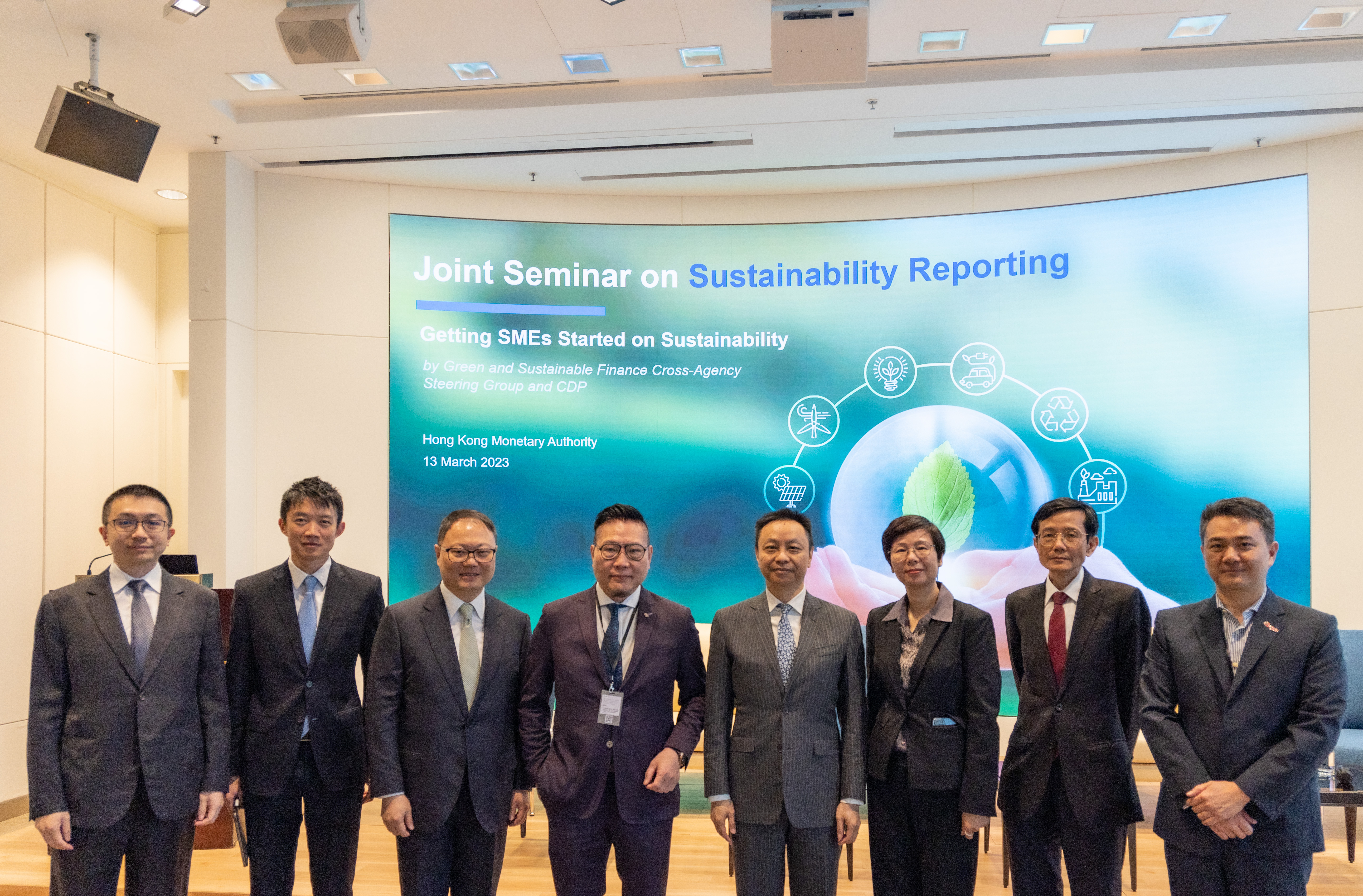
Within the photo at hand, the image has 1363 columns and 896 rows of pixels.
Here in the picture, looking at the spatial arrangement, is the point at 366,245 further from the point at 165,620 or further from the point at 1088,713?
the point at 1088,713

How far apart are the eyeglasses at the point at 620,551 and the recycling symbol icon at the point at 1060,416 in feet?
14.7

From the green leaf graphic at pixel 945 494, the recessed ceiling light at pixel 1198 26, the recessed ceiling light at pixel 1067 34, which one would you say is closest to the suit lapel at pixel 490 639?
the recessed ceiling light at pixel 1067 34

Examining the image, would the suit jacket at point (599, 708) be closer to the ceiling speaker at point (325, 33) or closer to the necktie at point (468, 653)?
the necktie at point (468, 653)

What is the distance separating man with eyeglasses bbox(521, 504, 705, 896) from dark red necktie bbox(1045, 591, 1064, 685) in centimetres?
121

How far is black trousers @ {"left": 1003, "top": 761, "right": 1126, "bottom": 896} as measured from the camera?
3.03 meters

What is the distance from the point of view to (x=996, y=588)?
255 inches

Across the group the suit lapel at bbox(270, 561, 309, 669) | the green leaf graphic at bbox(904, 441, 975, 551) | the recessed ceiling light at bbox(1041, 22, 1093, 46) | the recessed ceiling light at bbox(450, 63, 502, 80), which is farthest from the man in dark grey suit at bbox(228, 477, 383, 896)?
the green leaf graphic at bbox(904, 441, 975, 551)

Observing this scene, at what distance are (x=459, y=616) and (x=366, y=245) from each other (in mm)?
4415

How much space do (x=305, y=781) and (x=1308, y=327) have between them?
6346mm

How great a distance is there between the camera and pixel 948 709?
300 centimetres

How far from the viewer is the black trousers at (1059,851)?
3.03 meters

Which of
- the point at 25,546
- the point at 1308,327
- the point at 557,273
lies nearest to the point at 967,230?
the point at 1308,327

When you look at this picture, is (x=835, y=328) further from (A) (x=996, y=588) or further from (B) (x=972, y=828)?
(B) (x=972, y=828)

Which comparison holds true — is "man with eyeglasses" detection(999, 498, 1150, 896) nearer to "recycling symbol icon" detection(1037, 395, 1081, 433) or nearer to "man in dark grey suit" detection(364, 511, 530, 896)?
"man in dark grey suit" detection(364, 511, 530, 896)
